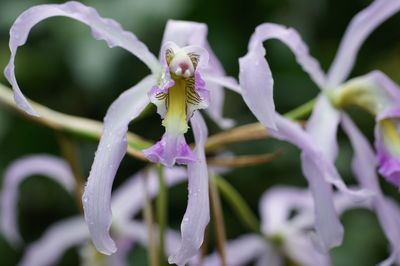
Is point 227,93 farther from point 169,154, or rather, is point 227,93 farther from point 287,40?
point 169,154

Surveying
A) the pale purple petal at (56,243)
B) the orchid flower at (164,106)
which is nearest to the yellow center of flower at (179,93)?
the orchid flower at (164,106)

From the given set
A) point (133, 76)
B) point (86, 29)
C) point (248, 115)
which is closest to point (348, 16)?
point (248, 115)

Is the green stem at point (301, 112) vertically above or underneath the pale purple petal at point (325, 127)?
above

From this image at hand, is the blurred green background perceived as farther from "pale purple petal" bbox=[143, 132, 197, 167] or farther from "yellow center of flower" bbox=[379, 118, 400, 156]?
"pale purple petal" bbox=[143, 132, 197, 167]

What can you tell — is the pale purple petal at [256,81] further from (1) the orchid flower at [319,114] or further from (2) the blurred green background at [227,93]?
(2) the blurred green background at [227,93]

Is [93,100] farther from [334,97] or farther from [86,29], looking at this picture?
[334,97]
